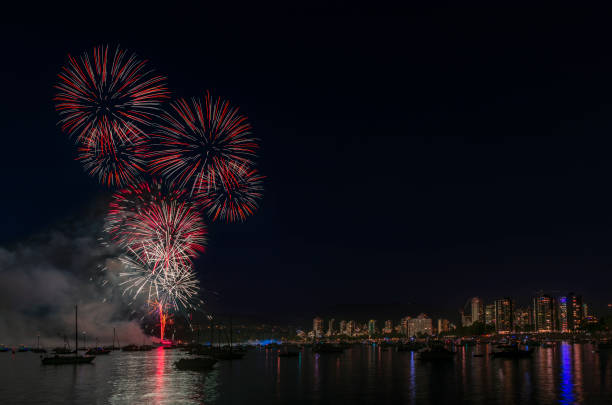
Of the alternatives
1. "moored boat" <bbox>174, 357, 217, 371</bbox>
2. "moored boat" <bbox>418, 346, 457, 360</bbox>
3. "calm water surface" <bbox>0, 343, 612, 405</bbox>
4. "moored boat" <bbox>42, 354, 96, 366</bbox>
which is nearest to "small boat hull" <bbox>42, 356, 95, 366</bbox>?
"moored boat" <bbox>42, 354, 96, 366</bbox>

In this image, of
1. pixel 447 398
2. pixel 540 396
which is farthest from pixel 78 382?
pixel 540 396

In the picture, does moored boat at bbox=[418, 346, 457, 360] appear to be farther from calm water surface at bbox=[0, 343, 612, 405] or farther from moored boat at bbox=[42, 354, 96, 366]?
moored boat at bbox=[42, 354, 96, 366]

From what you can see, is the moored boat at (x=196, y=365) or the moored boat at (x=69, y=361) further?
the moored boat at (x=69, y=361)

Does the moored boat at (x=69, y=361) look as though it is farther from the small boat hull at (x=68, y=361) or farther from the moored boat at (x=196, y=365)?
the moored boat at (x=196, y=365)

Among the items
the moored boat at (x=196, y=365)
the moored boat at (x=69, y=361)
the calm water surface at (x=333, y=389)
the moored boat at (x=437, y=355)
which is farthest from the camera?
the moored boat at (x=69, y=361)

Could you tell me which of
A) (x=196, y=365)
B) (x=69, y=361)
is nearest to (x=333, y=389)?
(x=196, y=365)

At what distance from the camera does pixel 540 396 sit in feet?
170

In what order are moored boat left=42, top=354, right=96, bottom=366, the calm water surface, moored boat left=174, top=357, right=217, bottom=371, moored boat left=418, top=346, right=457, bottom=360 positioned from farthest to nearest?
moored boat left=42, top=354, right=96, bottom=366 < moored boat left=418, top=346, right=457, bottom=360 < moored boat left=174, top=357, right=217, bottom=371 < the calm water surface

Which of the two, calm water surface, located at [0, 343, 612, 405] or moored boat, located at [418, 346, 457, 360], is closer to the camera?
calm water surface, located at [0, 343, 612, 405]

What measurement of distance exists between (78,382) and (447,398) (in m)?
49.9

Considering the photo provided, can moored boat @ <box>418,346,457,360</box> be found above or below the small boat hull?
above

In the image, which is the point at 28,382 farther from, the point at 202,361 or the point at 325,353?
the point at 325,353

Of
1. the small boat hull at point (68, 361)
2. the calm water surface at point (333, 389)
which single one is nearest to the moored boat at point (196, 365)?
the calm water surface at point (333, 389)

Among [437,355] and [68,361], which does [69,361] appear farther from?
[437,355]
